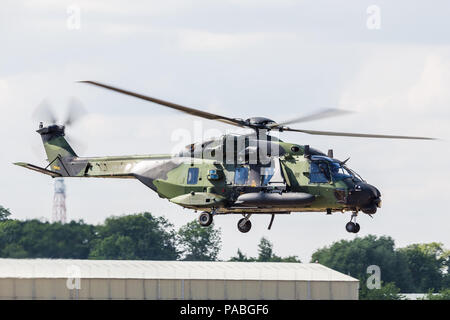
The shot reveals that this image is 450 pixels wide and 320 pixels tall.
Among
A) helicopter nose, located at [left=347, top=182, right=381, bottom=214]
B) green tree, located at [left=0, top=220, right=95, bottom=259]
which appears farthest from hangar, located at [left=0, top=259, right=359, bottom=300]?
helicopter nose, located at [left=347, top=182, right=381, bottom=214]

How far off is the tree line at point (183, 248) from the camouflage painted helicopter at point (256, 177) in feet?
14.6

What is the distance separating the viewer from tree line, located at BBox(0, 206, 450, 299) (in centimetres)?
4469

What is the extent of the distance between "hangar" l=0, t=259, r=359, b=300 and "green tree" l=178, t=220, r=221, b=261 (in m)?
5.99

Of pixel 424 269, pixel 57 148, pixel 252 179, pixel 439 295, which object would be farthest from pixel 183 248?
pixel 424 269

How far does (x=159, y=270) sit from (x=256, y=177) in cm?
1401

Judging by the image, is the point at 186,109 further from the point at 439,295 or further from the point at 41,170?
the point at 439,295

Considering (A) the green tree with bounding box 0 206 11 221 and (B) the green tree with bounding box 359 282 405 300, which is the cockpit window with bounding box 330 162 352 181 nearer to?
(A) the green tree with bounding box 0 206 11 221

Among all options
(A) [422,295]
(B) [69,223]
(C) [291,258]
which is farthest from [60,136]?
(A) [422,295]

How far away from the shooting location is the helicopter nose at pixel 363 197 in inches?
1602

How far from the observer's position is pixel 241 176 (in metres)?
42.3

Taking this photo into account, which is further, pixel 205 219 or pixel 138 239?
pixel 138 239
